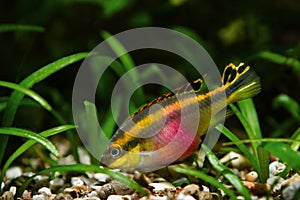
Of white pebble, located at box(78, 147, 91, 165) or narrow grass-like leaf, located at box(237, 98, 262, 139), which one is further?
white pebble, located at box(78, 147, 91, 165)

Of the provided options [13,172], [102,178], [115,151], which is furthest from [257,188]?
[13,172]

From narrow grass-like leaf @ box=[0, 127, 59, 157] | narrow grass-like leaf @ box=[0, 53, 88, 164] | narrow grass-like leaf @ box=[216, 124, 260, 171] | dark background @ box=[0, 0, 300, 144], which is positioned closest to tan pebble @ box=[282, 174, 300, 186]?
narrow grass-like leaf @ box=[216, 124, 260, 171]

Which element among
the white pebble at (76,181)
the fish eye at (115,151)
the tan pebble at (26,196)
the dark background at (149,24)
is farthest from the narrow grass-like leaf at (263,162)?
the dark background at (149,24)

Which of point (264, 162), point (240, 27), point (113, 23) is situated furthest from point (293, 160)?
point (113, 23)

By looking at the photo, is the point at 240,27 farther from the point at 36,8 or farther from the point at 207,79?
the point at 207,79

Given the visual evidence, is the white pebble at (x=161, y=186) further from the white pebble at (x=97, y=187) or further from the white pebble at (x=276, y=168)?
the white pebble at (x=276, y=168)

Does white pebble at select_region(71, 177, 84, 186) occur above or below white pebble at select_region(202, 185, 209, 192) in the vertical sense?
above

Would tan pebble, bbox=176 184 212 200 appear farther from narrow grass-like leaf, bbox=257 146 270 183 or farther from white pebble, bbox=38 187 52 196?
white pebble, bbox=38 187 52 196
